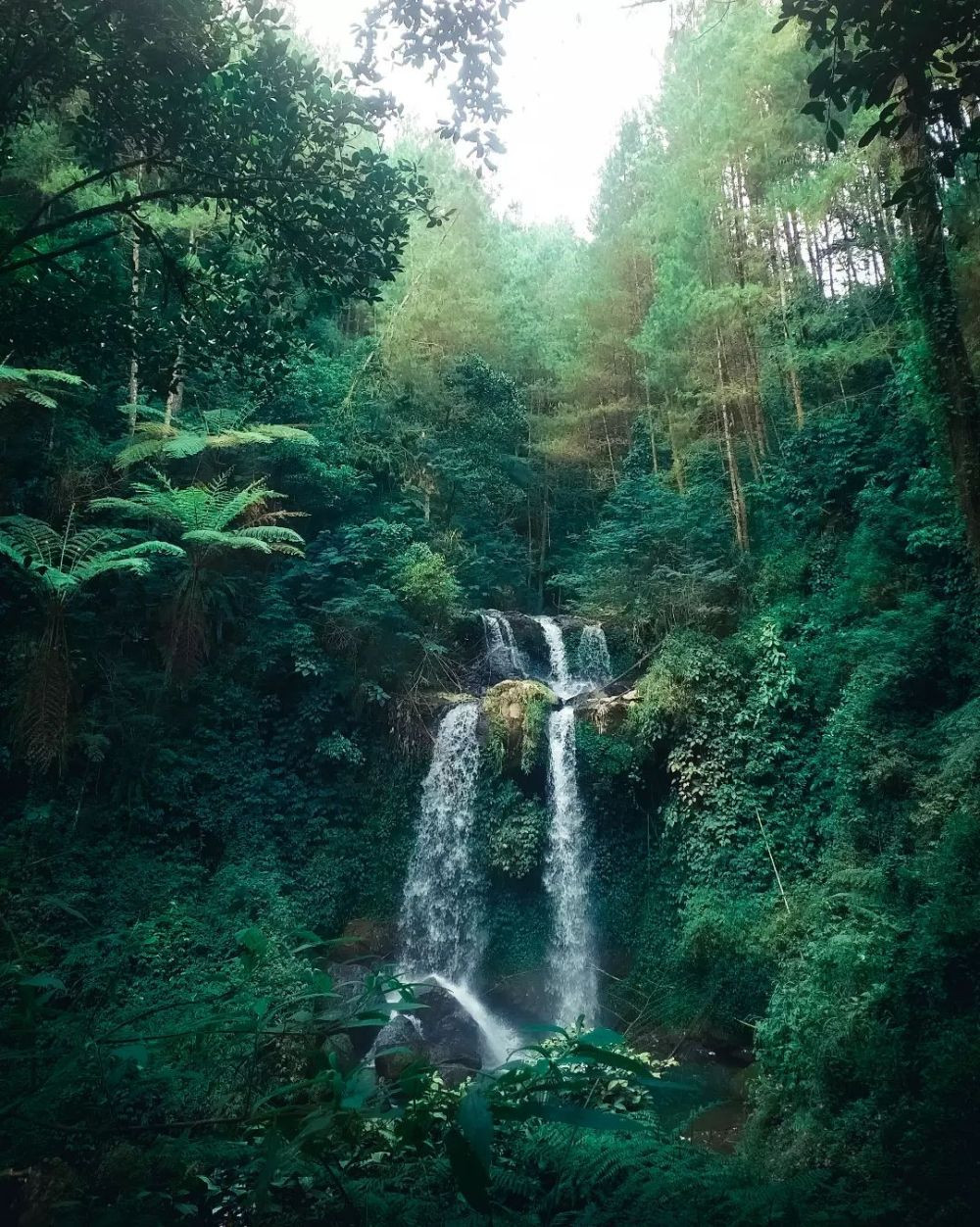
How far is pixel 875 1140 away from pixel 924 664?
5.10 m

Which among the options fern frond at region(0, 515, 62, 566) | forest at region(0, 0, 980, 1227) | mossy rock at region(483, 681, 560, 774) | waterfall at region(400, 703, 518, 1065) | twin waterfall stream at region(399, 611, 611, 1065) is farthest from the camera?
mossy rock at region(483, 681, 560, 774)

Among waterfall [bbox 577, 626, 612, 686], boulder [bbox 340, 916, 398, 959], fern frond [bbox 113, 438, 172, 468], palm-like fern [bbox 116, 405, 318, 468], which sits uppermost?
palm-like fern [bbox 116, 405, 318, 468]

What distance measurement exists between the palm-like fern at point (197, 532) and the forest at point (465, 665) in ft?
0.47

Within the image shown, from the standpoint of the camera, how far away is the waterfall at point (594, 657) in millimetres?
12930

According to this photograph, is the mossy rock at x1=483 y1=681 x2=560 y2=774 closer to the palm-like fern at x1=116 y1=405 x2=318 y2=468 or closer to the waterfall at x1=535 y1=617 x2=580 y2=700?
the waterfall at x1=535 y1=617 x2=580 y2=700

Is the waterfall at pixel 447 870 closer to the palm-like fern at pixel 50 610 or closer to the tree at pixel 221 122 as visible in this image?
the palm-like fern at pixel 50 610

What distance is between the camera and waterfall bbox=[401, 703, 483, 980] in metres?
10.2

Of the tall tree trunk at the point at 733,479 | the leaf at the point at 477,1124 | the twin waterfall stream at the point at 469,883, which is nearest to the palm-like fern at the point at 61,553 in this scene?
the twin waterfall stream at the point at 469,883

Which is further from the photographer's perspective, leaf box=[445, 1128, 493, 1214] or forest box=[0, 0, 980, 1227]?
forest box=[0, 0, 980, 1227]

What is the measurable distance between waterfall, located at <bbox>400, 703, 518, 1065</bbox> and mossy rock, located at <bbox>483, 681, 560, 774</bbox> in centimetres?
50

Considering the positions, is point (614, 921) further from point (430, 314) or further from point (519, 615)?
point (430, 314)

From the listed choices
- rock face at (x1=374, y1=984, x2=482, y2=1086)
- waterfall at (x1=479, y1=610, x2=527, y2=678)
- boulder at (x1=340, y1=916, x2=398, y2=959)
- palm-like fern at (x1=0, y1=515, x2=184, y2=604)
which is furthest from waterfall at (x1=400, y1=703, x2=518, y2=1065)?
palm-like fern at (x1=0, y1=515, x2=184, y2=604)

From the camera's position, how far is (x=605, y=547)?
39.9 feet

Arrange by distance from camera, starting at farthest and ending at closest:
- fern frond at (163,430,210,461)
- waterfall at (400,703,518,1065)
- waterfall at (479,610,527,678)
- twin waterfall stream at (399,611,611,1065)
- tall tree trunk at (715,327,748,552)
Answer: waterfall at (479,610,527,678)
tall tree trunk at (715,327,748,552)
waterfall at (400,703,518,1065)
fern frond at (163,430,210,461)
twin waterfall stream at (399,611,611,1065)
